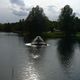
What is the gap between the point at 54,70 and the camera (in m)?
33.6

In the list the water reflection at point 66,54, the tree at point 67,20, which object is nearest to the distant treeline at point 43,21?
the tree at point 67,20

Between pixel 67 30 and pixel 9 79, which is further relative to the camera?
pixel 67 30

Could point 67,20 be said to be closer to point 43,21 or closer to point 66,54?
point 43,21

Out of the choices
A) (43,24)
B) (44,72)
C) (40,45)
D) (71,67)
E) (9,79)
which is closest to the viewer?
(9,79)

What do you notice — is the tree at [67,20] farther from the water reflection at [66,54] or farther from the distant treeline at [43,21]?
the water reflection at [66,54]

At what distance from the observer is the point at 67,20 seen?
113m

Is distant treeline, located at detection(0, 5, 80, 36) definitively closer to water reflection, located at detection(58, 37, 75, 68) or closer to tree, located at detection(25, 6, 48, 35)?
tree, located at detection(25, 6, 48, 35)

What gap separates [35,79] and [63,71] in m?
6.12

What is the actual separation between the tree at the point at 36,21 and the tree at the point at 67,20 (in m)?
9.40

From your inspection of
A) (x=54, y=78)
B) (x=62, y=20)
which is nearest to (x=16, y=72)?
(x=54, y=78)

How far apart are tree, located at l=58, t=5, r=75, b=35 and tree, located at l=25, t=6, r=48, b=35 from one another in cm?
940

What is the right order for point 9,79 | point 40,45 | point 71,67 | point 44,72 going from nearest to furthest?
point 9,79, point 44,72, point 71,67, point 40,45

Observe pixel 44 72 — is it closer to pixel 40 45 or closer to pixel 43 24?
pixel 40 45

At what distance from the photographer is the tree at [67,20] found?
11297 cm
